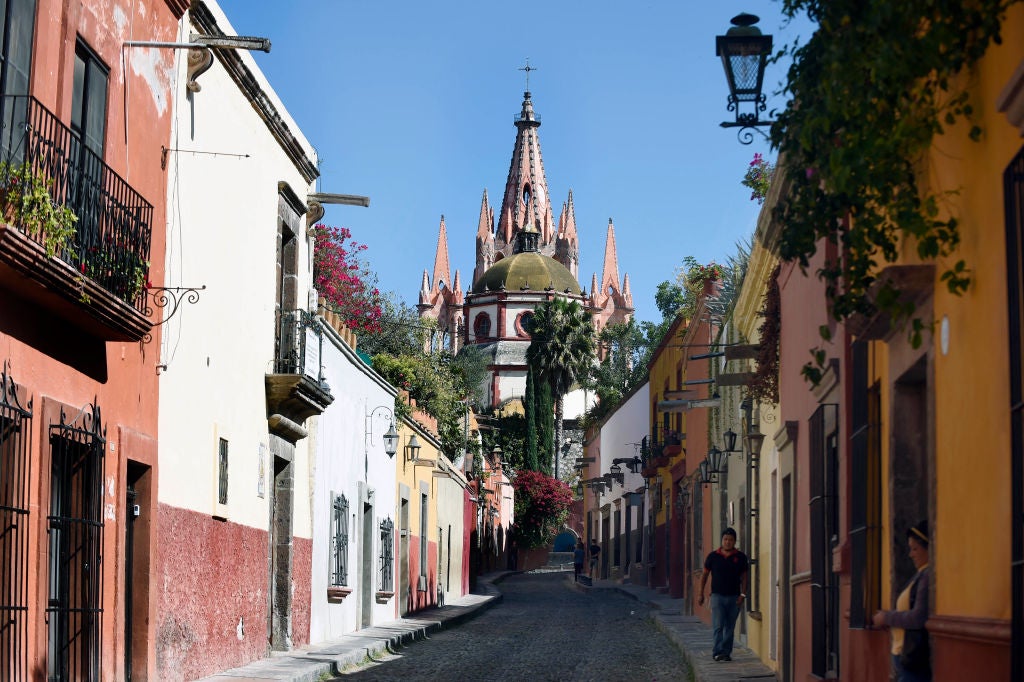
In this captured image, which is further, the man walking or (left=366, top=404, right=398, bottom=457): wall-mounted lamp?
(left=366, top=404, right=398, bottom=457): wall-mounted lamp

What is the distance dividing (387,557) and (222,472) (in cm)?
1118

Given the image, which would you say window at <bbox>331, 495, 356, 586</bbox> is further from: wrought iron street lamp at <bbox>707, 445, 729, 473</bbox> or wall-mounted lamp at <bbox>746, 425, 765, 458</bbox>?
wrought iron street lamp at <bbox>707, 445, 729, 473</bbox>

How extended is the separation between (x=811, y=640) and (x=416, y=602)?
57.3 ft

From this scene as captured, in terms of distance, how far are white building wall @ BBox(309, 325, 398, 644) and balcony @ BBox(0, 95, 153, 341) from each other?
8051 mm

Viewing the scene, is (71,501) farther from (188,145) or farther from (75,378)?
(188,145)

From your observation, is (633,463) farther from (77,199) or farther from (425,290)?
(425,290)

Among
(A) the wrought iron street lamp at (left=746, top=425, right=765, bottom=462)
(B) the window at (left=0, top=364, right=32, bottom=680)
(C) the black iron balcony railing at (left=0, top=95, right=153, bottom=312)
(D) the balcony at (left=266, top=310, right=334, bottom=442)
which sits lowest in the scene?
(B) the window at (left=0, top=364, right=32, bottom=680)

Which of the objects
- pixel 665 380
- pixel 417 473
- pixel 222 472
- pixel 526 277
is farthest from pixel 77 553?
pixel 526 277

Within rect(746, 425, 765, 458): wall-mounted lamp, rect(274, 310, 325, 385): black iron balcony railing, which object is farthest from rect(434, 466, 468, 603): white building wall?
rect(274, 310, 325, 385): black iron balcony railing

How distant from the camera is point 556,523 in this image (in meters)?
69.9

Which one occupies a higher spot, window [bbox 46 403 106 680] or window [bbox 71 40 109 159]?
window [bbox 71 40 109 159]

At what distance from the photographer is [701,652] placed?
1736cm

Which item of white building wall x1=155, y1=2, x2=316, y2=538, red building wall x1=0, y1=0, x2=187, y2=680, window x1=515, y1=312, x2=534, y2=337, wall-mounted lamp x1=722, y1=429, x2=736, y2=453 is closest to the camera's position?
red building wall x1=0, y1=0, x2=187, y2=680

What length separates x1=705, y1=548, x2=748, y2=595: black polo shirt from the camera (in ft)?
53.6
